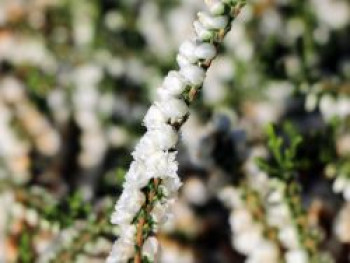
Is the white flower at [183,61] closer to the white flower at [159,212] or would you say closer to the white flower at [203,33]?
the white flower at [203,33]

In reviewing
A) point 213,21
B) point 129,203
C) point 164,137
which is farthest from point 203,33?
point 129,203

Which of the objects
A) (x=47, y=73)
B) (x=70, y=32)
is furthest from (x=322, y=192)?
(x=70, y=32)

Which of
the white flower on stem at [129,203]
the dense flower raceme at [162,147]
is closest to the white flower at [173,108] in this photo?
the dense flower raceme at [162,147]

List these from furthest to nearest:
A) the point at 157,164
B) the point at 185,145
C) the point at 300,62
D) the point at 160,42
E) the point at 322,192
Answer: the point at 160,42
the point at 300,62
the point at 185,145
the point at 322,192
the point at 157,164

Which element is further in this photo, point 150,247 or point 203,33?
point 150,247

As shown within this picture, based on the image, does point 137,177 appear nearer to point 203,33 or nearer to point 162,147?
point 162,147

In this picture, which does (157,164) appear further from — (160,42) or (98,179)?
(160,42)

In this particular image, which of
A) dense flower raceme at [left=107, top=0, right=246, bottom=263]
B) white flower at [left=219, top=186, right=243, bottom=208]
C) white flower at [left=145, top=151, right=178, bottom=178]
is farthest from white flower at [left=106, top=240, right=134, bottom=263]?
white flower at [left=219, top=186, right=243, bottom=208]
